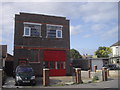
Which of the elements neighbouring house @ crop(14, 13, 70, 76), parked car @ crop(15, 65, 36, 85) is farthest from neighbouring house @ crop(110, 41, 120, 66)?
parked car @ crop(15, 65, 36, 85)

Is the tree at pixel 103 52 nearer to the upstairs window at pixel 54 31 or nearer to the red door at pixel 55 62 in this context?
the red door at pixel 55 62

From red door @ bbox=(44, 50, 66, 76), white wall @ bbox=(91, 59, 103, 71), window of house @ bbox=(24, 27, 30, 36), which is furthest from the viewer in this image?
white wall @ bbox=(91, 59, 103, 71)

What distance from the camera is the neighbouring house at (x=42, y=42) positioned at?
2677cm

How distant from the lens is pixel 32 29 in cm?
2795

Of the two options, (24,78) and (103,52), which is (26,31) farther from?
(103,52)

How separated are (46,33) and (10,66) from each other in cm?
677

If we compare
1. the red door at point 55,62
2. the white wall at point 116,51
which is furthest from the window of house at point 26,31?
the white wall at point 116,51

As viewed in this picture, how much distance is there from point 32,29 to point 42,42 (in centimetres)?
A: 226

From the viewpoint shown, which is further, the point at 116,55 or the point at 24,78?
the point at 116,55

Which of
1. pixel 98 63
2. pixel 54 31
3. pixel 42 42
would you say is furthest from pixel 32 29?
pixel 98 63

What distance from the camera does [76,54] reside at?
69188 mm

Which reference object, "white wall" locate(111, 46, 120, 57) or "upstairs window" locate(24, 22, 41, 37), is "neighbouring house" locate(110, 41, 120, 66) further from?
"upstairs window" locate(24, 22, 41, 37)

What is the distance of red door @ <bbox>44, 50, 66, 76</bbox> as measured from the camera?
92.5 feet

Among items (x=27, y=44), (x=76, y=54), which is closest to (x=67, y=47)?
(x=27, y=44)
